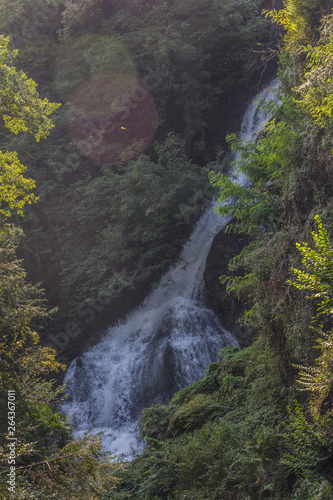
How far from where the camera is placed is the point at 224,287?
12.4 m

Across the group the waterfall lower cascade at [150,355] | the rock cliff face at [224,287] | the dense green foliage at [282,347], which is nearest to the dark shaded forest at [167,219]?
the dense green foliage at [282,347]

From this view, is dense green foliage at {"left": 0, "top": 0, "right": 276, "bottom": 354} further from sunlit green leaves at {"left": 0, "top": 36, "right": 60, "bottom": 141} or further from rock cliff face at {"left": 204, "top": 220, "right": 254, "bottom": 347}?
sunlit green leaves at {"left": 0, "top": 36, "right": 60, "bottom": 141}

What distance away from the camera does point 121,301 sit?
13758mm

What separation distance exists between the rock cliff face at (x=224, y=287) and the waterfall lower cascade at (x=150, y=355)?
0.23 metres

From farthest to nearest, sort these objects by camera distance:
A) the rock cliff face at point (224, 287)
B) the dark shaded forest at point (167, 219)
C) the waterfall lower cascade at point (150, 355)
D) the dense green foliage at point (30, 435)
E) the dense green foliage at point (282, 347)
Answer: the rock cliff face at point (224, 287), the waterfall lower cascade at point (150, 355), the dark shaded forest at point (167, 219), the dense green foliage at point (30, 435), the dense green foliage at point (282, 347)

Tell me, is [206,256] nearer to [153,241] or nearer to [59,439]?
[153,241]

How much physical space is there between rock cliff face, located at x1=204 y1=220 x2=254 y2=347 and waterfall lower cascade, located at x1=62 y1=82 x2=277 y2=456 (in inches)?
8.9

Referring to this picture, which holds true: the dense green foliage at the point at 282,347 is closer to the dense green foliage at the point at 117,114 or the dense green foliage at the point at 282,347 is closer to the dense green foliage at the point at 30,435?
the dense green foliage at the point at 30,435

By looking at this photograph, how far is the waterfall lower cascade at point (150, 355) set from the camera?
1087 cm

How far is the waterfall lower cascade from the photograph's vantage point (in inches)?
428

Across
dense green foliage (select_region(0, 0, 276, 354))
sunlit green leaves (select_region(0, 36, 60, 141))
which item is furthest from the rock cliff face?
sunlit green leaves (select_region(0, 36, 60, 141))

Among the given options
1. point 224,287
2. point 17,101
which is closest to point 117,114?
point 224,287

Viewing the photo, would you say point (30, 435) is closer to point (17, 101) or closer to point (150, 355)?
point (17, 101)

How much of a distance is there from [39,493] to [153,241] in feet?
32.3
